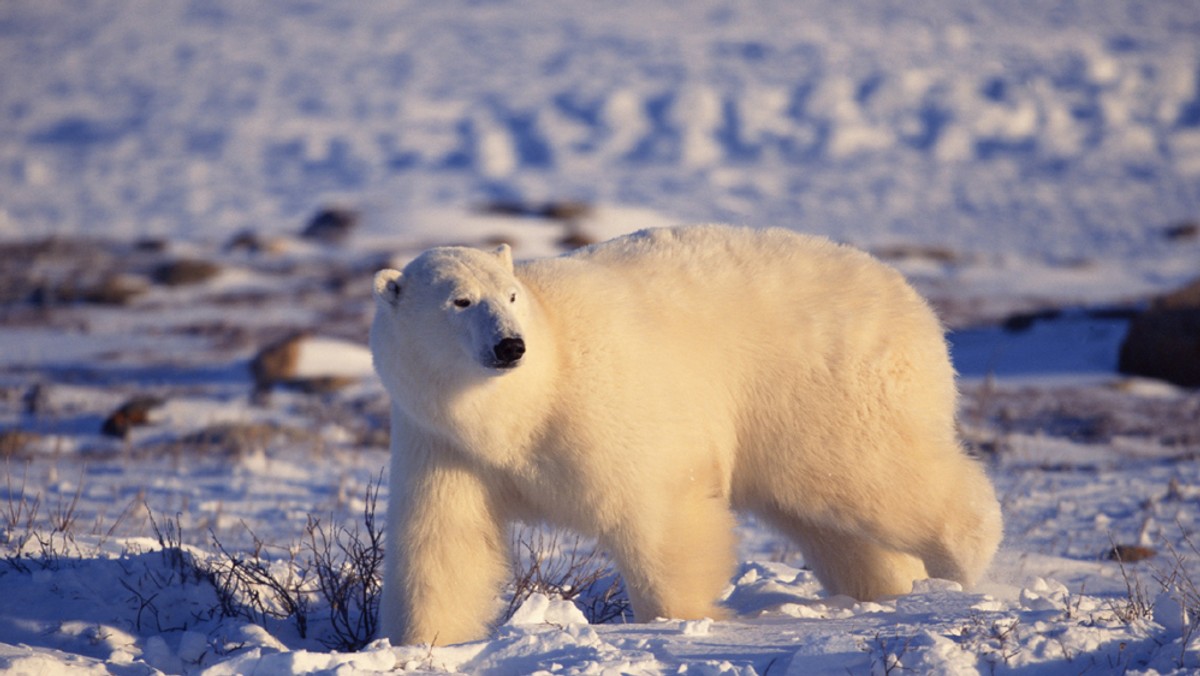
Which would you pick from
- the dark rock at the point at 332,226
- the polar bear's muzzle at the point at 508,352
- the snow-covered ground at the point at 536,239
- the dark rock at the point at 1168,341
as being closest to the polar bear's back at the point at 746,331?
the polar bear's muzzle at the point at 508,352

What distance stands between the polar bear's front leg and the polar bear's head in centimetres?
38

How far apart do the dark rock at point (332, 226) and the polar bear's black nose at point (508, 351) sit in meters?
23.1

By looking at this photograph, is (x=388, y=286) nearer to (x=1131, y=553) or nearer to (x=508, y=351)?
(x=508, y=351)

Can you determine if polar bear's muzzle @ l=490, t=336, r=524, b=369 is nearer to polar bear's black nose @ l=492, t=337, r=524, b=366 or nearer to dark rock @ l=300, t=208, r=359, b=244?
polar bear's black nose @ l=492, t=337, r=524, b=366

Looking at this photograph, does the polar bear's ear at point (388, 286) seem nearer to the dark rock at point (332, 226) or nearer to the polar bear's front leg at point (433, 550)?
the polar bear's front leg at point (433, 550)

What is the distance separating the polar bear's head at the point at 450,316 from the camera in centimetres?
365

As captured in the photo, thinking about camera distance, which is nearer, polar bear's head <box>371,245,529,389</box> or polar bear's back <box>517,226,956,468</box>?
polar bear's head <box>371,245,529,389</box>

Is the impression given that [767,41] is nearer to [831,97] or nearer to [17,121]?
[831,97]

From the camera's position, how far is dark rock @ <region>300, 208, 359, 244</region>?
86.8 feet

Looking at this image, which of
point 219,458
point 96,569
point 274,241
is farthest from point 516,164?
point 96,569

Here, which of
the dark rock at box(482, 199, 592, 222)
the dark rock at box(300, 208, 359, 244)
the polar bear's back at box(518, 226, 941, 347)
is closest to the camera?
the polar bear's back at box(518, 226, 941, 347)

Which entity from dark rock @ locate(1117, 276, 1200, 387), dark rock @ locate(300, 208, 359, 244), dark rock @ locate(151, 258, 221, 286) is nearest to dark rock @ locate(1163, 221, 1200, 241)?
dark rock @ locate(1117, 276, 1200, 387)

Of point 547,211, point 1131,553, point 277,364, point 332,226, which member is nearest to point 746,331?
point 1131,553

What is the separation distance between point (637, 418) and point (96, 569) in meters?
2.20
